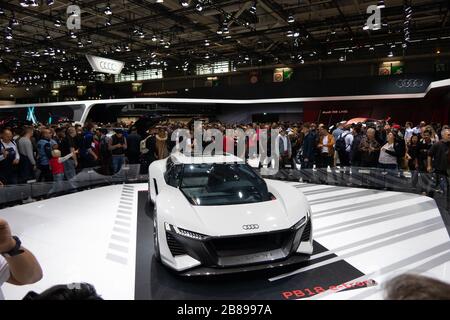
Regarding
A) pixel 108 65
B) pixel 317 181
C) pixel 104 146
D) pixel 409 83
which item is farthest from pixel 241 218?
pixel 409 83

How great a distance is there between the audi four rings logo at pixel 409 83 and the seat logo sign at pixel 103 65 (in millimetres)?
14837

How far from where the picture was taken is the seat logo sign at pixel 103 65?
565 inches

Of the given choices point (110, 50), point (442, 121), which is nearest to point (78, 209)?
point (442, 121)

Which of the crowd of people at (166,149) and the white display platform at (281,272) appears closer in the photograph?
the white display platform at (281,272)

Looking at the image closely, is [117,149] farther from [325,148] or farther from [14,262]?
[14,262]

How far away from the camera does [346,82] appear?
19.9 m

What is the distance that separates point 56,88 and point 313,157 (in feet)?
127

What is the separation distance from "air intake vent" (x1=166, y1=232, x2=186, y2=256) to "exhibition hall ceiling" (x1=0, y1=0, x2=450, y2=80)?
9.42m

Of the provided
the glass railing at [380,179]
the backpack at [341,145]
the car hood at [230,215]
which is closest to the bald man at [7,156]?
the car hood at [230,215]

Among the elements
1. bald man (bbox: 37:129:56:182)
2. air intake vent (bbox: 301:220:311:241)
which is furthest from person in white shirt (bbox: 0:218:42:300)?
bald man (bbox: 37:129:56:182)

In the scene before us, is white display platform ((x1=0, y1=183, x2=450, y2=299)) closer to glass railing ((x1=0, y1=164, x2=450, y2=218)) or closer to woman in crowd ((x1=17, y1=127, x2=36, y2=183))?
glass railing ((x1=0, y1=164, x2=450, y2=218))

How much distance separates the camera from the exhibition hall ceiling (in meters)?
14.1

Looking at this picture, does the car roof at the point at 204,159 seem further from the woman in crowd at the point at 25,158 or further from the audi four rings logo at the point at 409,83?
the audi four rings logo at the point at 409,83
